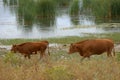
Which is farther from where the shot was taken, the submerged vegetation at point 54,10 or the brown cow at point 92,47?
the submerged vegetation at point 54,10

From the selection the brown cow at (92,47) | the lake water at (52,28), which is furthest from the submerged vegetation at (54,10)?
the brown cow at (92,47)

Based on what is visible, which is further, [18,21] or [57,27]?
Result: [18,21]

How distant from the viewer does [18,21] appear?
114ft

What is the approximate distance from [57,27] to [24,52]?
17.7 metres

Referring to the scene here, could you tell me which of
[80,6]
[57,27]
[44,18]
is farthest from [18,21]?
[80,6]

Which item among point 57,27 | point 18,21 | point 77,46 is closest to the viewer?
point 77,46

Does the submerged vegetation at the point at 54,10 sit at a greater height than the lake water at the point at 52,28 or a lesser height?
greater

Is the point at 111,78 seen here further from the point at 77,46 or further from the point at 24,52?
the point at 24,52

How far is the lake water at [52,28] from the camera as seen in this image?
86.5 ft

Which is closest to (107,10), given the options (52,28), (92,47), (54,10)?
(54,10)

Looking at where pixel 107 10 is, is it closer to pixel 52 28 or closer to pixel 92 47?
pixel 52 28

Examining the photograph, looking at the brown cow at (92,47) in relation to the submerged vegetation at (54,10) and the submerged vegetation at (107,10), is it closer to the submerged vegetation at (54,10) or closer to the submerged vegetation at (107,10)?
the submerged vegetation at (54,10)

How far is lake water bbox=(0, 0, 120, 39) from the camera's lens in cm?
2636

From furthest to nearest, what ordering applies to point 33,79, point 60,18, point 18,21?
point 60,18 < point 18,21 < point 33,79
